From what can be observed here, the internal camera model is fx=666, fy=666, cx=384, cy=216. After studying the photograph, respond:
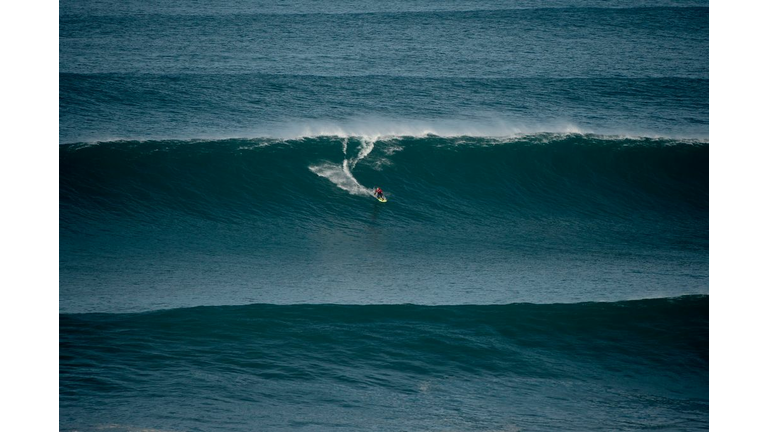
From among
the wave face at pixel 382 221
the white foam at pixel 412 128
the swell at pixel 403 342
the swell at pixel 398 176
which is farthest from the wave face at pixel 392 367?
the white foam at pixel 412 128

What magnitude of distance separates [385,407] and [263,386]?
1.12 metres

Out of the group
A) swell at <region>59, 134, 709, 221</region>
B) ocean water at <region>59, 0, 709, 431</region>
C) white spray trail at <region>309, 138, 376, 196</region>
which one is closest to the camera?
ocean water at <region>59, 0, 709, 431</region>

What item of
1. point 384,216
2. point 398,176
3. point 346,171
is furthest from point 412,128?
point 384,216

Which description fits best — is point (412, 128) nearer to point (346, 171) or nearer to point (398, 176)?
point (398, 176)

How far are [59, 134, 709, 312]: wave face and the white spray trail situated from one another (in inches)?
1.0

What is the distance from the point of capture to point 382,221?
934 centimetres

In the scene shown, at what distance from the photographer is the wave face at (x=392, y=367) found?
557cm

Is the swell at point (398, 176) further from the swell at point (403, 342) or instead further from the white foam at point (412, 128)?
the swell at point (403, 342)

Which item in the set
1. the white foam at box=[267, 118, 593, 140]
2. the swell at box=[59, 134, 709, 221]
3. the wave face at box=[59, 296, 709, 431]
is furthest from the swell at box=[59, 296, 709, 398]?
the white foam at box=[267, 118, 593, 140]

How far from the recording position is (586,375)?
6.35m

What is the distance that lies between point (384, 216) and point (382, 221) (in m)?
0.15

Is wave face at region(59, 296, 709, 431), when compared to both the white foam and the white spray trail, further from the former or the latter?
the white foam

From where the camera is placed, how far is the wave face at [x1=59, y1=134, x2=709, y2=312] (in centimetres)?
769
